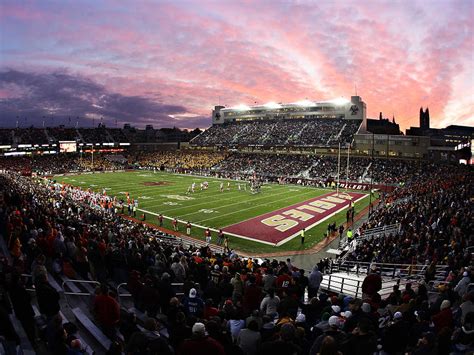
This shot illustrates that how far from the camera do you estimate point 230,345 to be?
15.3 feet

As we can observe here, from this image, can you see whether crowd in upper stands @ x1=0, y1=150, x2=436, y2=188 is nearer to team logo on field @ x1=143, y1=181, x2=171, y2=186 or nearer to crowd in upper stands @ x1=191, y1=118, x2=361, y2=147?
crowd in upper stands @ x1=191, y1=118, x2=361, y2=147

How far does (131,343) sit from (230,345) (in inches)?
50.2

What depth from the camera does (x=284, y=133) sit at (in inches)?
3155

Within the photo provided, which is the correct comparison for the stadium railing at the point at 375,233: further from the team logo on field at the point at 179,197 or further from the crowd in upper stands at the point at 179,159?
the crowd in upper stands at the point at 179,159

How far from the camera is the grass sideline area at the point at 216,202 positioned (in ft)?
81.9

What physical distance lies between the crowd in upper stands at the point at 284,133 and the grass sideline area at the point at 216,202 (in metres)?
24.5

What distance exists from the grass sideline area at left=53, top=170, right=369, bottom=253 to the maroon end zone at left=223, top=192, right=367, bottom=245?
807 millimetres

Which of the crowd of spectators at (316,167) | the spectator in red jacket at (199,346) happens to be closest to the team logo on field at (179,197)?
the crowd of spectators at (316,167)

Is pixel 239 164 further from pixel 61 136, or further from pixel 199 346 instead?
pixel 199 346

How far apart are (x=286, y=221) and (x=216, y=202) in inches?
395

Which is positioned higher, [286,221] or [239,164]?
[239,164]

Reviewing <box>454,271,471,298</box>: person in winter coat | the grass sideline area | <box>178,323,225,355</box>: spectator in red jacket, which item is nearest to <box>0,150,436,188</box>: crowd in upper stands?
the grass sideline area

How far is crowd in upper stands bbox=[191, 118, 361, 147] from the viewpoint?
72044mm

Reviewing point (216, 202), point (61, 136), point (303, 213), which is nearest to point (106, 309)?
point (303, 213)
